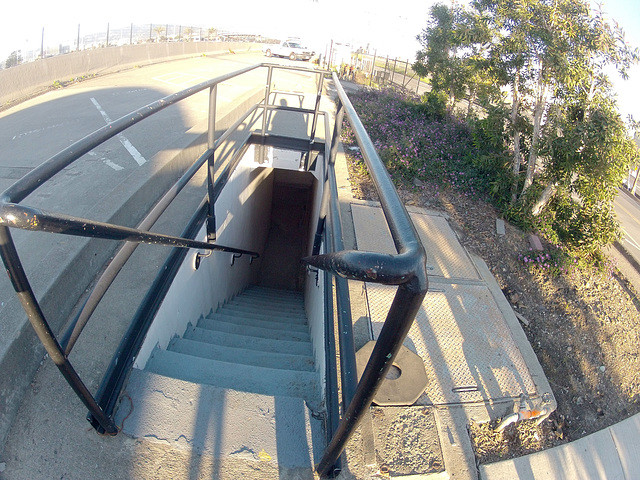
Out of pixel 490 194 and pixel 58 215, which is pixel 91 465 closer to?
pixel 58 215

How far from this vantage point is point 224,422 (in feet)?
5.84

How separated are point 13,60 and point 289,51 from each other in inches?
751

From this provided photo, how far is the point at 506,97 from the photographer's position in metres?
5.53

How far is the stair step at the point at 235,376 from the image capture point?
7.27 feet

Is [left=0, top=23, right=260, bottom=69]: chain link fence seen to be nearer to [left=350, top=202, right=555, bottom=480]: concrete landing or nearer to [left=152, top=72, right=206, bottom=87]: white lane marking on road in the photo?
[left=152, top=72, right=206, bottom=87]: white lane marking on road

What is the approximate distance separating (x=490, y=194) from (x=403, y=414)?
413 cm

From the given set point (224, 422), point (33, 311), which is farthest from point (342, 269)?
point (224, 422)

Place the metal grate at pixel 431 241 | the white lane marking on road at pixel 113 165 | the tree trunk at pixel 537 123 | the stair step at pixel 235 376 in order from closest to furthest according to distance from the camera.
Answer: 1. the stair step at pixel 235 376
2. the metal grate at pixel 431 241
3. the white lane marking on road at pixel 113 165
4. the tree trunk at pixel 537 123

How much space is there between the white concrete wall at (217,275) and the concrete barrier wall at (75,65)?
5787 mm

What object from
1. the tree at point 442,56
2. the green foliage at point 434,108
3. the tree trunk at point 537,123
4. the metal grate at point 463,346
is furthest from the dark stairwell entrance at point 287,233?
the metal grate at point 463,346

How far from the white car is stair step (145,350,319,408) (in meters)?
26.0

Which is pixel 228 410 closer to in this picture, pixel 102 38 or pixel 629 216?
pixel 102 38

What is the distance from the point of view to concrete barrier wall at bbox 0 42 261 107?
828cm

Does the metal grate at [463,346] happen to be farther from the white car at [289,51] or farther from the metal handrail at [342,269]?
the white car at [289,51]
